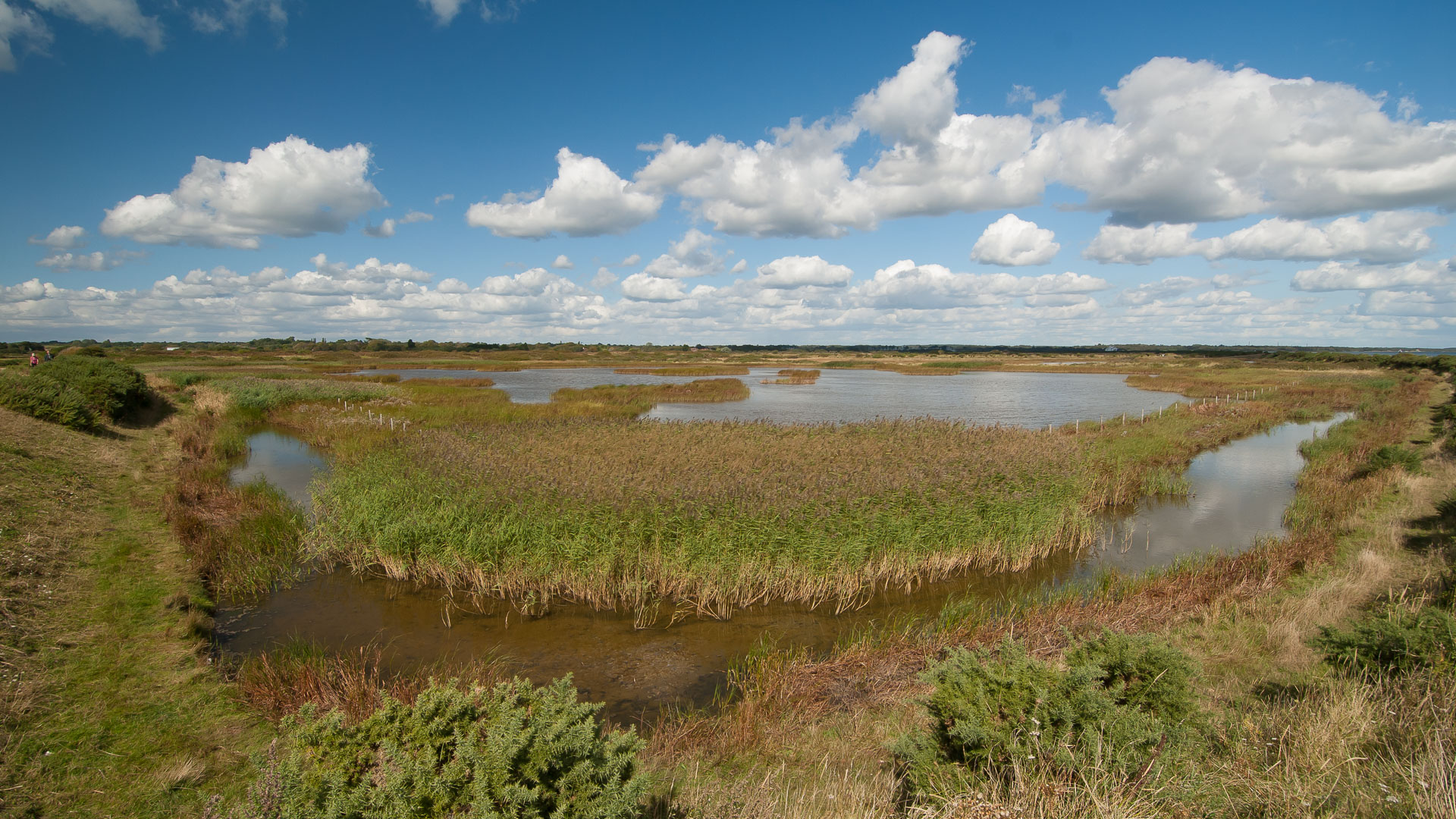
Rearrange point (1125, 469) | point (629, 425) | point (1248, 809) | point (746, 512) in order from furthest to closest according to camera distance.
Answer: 1. point (629, 425)
2. point (1125, 469)
3. point (746, 512)
4. point (1248, 809)

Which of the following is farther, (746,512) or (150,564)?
(746,512)

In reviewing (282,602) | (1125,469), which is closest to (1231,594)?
(1125,469)

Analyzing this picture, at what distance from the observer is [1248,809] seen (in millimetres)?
4090

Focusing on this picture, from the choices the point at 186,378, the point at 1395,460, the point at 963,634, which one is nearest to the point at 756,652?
the point at 963,634

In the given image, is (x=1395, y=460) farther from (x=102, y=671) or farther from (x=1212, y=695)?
(x=102, y=671)

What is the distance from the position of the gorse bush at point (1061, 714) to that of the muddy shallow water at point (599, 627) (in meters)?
3.80

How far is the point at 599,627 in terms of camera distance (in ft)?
33.1

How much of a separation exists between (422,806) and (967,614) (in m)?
9.25

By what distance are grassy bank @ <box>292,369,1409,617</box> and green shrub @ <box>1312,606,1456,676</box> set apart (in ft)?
19.7

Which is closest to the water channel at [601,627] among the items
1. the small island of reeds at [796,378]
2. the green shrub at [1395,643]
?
the green shrub at [1395,643]

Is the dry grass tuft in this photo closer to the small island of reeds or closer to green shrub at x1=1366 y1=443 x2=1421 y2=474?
green shrub at x1=1366 y1=443 x2=1421 y2=474

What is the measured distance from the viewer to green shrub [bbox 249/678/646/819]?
314 cm

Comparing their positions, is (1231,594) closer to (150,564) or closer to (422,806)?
(422,806)

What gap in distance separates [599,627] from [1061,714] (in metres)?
7.25
